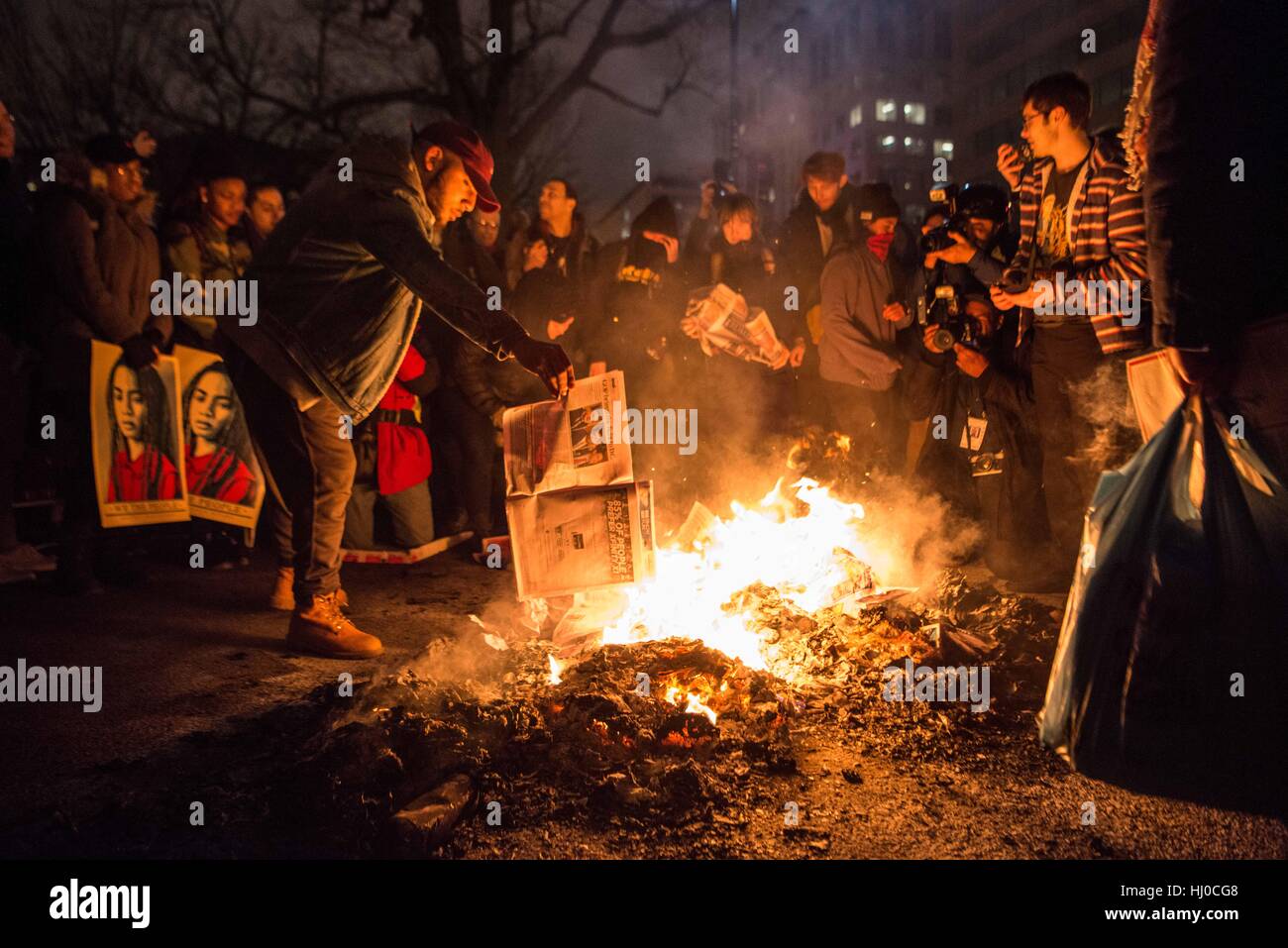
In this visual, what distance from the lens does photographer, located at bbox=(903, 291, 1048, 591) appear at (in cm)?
534

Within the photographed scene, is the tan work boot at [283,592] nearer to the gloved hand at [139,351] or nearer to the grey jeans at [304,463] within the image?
the grey jeans at [304,463]

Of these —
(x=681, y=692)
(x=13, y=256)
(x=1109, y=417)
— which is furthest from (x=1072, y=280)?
(x=13, y=256)

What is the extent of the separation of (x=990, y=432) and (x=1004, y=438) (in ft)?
0.32

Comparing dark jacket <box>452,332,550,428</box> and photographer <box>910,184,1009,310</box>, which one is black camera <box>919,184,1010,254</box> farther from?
dark jacket <box>452,332,550,428</box>

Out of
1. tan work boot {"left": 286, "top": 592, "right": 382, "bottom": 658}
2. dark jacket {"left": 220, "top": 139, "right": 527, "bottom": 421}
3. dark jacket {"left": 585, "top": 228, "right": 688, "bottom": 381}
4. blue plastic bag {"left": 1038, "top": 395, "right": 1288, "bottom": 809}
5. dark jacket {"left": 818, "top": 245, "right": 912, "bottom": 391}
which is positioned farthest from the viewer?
dark jacket {"left": 585, "top": 228, "right": 688, "bottom": 381}

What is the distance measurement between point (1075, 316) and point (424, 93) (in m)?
14.9

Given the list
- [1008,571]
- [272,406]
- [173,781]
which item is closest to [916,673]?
[1008,571]

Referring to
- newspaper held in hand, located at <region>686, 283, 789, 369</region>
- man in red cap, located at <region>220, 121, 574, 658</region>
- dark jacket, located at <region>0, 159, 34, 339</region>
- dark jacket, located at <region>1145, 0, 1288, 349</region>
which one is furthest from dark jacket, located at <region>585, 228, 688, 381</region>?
dark jacket, located at <region>1145, 0, 1288, 349</region>

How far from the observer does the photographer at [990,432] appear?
17.5 ft

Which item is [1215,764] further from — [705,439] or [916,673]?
[705,439]

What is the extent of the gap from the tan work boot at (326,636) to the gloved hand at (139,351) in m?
2.47

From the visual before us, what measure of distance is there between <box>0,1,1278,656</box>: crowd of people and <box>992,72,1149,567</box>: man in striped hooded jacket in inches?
0.6

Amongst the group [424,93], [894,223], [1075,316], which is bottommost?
[1075,316]
